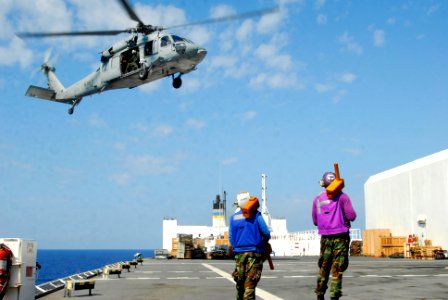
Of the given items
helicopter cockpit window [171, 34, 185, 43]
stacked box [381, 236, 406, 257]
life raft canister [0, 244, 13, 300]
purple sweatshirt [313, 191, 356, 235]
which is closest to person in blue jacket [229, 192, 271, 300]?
purple sweatshirt [313, 191, 356, 235]

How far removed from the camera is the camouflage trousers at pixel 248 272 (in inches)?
284

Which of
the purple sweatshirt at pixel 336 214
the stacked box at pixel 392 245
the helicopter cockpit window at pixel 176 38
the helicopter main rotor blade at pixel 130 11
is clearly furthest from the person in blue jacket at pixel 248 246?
the stacked box at pixel 392 245

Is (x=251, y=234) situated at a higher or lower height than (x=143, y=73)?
lower

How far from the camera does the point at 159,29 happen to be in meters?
28.2

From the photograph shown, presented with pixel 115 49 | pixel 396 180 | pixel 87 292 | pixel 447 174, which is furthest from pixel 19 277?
pixel 396 180

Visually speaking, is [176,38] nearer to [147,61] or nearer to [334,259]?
[147,61]

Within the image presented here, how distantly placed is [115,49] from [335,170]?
2242cm

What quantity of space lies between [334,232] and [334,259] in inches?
17.1

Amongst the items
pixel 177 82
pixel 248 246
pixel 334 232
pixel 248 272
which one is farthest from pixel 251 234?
pixel 177 82

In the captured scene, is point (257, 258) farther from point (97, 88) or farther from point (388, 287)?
point (97, 88)

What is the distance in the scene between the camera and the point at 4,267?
9148 millimetres

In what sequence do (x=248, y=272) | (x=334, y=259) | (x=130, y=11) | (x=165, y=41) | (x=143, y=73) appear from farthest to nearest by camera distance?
(x=130, y=11)
(x=143, y=73)
(x=165, y=41)
(x=334, y=259)
(x=248, y=272)

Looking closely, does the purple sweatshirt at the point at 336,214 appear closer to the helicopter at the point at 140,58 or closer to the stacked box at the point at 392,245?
the helicopter at the point at 140,58

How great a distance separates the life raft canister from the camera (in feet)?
29.8
